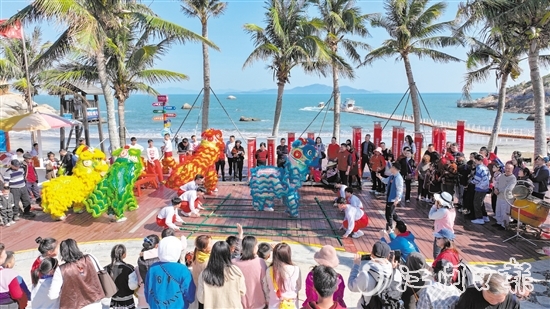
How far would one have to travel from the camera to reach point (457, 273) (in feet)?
13.0

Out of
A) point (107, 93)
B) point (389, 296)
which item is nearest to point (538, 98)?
point (389, 296)

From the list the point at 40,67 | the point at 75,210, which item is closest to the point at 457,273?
the point at 75,210

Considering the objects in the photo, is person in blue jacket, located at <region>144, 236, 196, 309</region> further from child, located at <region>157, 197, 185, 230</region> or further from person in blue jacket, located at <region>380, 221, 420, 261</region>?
child, located at <region>157, 197, 185, 230</region>

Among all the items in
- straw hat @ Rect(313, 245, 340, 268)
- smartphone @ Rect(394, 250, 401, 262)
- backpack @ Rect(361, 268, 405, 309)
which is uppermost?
straw hat @ Rect(313, 245, 340, 268)

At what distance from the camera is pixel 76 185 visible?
8383 millimetres

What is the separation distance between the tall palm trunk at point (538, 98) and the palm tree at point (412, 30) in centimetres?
330

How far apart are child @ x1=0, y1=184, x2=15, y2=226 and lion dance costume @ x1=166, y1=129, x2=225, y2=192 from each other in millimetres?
3290

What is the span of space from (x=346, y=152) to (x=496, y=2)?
18.8 ft

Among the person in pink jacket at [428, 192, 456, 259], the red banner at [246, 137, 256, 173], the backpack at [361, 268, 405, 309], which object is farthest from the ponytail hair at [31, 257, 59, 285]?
the red banner at [246, 137, 256, 173]

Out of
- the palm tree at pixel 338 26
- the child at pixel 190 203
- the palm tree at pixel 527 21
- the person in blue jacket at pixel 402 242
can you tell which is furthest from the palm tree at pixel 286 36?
the person in blue jacket at pixel 402 242

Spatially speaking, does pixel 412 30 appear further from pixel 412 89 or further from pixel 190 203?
pixel 190 203

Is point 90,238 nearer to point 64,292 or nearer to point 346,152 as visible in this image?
point 64,292

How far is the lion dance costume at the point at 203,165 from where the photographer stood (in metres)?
9.38

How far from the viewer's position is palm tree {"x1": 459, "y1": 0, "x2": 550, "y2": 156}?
1008cm
